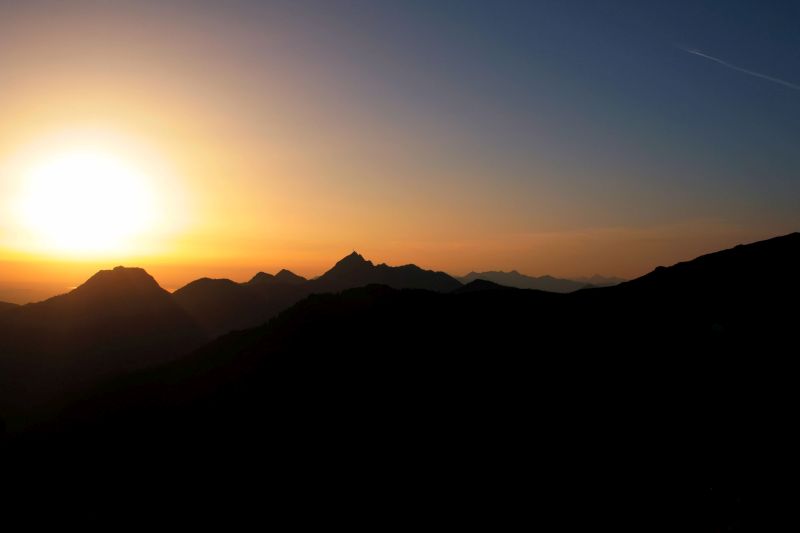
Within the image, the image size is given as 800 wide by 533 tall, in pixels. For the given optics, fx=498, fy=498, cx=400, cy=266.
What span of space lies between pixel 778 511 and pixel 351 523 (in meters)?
20.0

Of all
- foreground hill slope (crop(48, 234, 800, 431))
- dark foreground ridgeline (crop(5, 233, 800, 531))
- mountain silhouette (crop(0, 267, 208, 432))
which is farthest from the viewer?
mountain silhouette (crop(0, 267, 208, 432))

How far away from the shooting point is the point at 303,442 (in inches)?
1414

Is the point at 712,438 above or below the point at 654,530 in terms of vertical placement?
above

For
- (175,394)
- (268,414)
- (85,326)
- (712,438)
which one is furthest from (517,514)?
(85,326)

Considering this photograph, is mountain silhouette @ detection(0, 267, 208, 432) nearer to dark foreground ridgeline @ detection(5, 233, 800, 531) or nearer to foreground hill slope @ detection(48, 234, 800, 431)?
foreground hill slope @ detection(48, 234, 800, 431)

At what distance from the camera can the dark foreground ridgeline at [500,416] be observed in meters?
24.5

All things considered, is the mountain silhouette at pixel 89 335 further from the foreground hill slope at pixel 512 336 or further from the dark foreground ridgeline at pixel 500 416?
the dark foreground ridgeline at pixel 500 416

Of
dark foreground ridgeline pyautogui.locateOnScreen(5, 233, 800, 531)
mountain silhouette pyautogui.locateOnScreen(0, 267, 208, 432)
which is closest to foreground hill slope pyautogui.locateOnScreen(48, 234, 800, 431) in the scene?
dark foreground ridgeline pyautogui.locateOnScreen(5, 233, 800, 531)

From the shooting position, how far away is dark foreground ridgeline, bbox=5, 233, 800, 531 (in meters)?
24.5

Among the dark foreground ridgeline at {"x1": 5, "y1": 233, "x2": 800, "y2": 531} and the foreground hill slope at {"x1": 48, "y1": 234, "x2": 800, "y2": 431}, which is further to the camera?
the foreground hill slope at {"x1": 48, "y1": 234, "x2": 800, "y2": 431}

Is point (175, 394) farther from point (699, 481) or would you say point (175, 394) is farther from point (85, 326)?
point (85, 326)

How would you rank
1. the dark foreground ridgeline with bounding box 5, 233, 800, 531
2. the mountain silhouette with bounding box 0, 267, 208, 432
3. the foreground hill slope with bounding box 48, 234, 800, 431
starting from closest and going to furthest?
1. the dark foreground ridgeline with bounding box 5, 233, 800, 531
2. the foreground hill slope with bounding box 48, 234, 800, 431
3. the mountain silhouette with bounding box 0, 267, 208, 432

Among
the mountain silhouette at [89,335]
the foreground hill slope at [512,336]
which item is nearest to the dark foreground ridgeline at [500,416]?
the foreground hill slope at [512,336]

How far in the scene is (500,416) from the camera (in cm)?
3338
